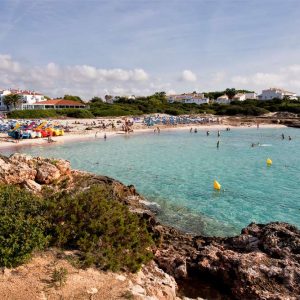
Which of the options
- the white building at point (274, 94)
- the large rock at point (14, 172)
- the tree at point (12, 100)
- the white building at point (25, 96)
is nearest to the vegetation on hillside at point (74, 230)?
the large rock at point (14, 172)

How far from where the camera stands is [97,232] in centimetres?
797

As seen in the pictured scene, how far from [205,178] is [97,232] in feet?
52.9

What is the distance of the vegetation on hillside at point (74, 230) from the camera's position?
6804 mm

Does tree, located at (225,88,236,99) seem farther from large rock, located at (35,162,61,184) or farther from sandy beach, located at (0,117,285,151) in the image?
large rock, located at (35,162,61,184)

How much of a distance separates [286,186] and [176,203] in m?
8.43

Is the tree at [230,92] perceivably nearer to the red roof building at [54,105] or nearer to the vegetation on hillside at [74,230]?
the red roof building at [54,105]

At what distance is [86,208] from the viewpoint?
27.5 ft

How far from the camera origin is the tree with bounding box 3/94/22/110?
87000 mm

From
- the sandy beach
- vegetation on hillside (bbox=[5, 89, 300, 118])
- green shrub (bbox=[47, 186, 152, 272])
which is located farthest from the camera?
vegetation on hillside (bbox=[5, 89, 300, 118])

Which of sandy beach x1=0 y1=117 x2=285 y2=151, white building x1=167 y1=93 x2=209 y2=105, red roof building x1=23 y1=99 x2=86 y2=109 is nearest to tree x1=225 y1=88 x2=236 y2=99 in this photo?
white building x1=167 y1=93 x2=209 y2=105

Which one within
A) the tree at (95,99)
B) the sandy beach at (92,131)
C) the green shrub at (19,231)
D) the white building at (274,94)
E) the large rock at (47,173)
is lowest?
the sandy beach at (92,131)

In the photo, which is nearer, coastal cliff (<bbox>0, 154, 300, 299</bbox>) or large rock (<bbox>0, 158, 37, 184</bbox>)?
coastal cliff (<bbox>0, 154, 300, 299</bbox>)

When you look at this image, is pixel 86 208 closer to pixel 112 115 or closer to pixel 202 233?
pixel 202 233

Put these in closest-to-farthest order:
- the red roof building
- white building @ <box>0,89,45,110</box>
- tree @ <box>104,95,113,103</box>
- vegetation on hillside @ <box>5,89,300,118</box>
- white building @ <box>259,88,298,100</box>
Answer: vegetation on hillside @ <box>5,89,300,118</box> < the red roof building < white building @ <box>0,89,45,110</box> < tree @ <box>104,95,113,103</box> < white building @ <box>259,88,298,100</box>
